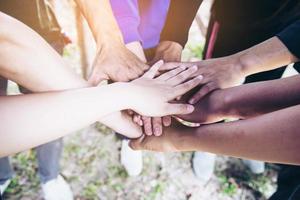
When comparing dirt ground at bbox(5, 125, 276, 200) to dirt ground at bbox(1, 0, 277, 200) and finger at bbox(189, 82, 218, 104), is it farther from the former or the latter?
finger at bbox(189, 82, 218, 104)

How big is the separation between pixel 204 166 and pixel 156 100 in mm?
650

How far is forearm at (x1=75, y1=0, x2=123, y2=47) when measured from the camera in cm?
89

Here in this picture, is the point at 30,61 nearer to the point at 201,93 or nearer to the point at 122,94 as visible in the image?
the point at 122,94

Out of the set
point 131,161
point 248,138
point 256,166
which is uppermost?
point 248,138

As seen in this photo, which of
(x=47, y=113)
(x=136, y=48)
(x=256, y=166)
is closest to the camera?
(x=47, y=113)

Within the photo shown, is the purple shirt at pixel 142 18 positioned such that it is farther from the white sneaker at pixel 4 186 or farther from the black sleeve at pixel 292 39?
the white sneaker at pixel 4 186

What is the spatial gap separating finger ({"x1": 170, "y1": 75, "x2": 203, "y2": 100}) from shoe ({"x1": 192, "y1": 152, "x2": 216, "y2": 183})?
57 centimetres

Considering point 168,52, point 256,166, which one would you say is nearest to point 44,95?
point 168,52

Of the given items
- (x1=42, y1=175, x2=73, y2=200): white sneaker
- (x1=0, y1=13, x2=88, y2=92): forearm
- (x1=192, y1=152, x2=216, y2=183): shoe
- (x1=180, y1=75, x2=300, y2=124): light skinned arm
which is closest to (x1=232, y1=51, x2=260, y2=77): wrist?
(x1=180, y1=75, x2=300, y2=124): light skinned arm

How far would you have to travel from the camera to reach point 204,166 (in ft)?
4.36

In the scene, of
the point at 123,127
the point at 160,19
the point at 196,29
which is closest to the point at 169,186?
the point at 123,127

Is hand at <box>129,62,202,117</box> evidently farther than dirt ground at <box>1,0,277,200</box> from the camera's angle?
No

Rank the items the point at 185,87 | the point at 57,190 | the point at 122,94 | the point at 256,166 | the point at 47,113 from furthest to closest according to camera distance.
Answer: the point at 256,166 < the point at 57,190 < the point at 185,87 < the point at 122,94 < the point at 47,113

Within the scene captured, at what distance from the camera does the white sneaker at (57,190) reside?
48.5 inches
